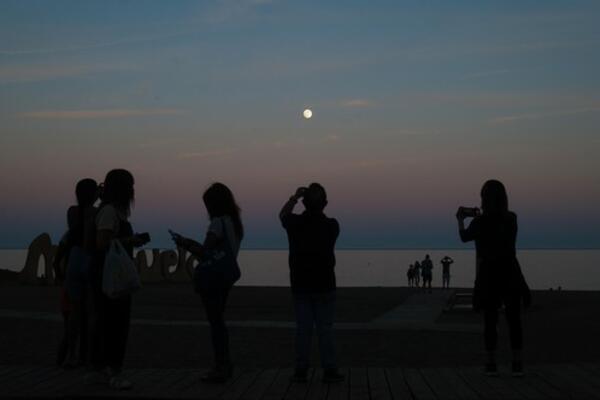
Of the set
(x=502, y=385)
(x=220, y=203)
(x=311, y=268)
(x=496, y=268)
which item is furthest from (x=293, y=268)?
(x=502, y=385)

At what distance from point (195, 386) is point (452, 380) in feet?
7.61

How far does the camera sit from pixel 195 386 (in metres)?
8.21

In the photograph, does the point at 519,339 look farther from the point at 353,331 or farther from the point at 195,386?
the point at 353,331

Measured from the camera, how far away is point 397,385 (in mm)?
8320

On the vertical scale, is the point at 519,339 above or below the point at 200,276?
below

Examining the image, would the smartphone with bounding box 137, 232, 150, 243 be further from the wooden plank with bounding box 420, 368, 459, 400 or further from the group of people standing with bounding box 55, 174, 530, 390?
the wooden plank with bounding box 420, 368, 459, 400

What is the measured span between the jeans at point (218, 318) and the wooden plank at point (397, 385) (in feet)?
4.92

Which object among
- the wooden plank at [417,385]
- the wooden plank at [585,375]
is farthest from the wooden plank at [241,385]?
the wooden plank at [585,375]

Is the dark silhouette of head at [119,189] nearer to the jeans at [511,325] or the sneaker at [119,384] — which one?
the sneaker at [119,384]

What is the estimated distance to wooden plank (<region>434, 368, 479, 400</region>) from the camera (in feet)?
25.1

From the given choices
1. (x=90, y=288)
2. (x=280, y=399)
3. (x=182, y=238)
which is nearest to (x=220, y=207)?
(x=182, y=238)

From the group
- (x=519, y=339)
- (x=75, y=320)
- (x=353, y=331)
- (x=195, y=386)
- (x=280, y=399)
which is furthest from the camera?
(x=353, y=331)

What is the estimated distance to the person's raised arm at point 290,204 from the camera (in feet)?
27.8

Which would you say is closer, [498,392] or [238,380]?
[498,392]
